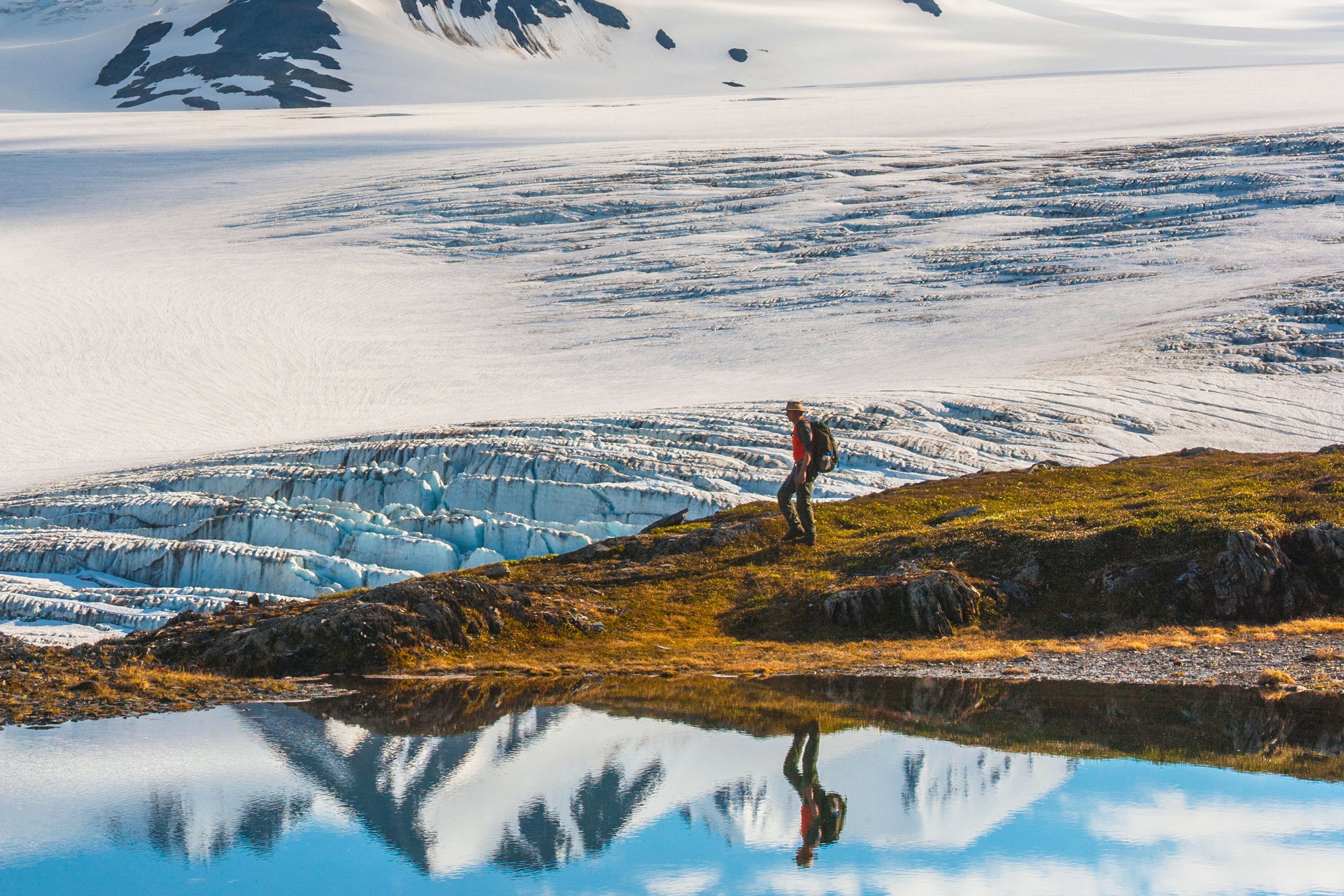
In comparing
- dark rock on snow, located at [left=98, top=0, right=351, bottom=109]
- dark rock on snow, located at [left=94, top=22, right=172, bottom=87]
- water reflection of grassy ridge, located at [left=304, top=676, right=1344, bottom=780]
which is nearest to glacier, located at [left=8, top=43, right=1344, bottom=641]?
water reflection of grassy ridge, located at [left=304, top=676, right=1344, bottom=780]

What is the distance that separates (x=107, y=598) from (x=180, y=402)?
22.3m

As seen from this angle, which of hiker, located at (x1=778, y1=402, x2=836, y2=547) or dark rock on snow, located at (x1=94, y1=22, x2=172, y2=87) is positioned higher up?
dark rock on snow, located at (x1=94, y1=22, x2=172, y2=87)

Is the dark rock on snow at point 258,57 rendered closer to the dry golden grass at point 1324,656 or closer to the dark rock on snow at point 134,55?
the dark rock on snow at point 134,55

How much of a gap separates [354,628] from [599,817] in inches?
196

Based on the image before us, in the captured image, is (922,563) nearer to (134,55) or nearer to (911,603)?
(911,603)

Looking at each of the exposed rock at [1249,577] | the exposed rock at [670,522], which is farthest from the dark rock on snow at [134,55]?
the exposed rock at [1249,577]

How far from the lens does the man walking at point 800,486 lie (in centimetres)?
1577

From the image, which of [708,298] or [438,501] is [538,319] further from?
[438,501]

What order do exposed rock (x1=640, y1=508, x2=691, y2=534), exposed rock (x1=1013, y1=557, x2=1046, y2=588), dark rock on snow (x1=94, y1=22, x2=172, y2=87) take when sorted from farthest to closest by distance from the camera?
dark rock on snow (x1=94, y1=22, x2=172, y2=87) < exposed rock (x1=640, y1=508, x2=691, y2=534) < exposed rock (x1=1013, y1=557, x2=1046, y2=588)

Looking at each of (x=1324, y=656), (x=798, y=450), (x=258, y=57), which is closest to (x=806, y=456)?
(x=798, y=450)

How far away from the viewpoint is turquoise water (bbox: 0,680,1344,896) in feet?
25.8

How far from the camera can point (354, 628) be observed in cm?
1295

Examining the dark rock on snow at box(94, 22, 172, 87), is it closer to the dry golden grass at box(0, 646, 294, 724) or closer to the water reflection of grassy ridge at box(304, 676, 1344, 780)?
the dry golden grass at box(0, 646, 294, 724)

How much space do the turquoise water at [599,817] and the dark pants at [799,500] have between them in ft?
20.2
